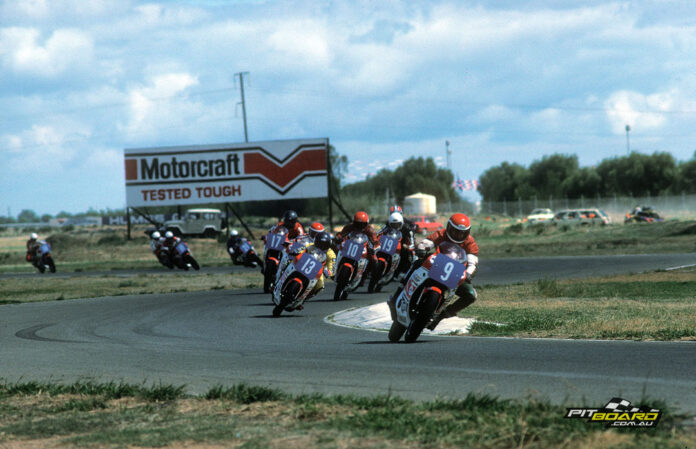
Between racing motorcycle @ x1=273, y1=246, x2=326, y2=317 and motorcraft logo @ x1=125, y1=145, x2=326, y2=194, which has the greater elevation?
motorcraft logo @ x1=125, y1=145, x2=326, y2=194

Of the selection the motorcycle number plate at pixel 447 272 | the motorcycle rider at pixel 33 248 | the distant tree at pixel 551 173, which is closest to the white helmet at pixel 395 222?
the motorcycle number plate at pixel 447 272

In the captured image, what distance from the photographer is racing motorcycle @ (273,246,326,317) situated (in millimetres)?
14172

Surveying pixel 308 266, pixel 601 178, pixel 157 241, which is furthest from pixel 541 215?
pixel 308 266

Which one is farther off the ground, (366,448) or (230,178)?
(230,178)

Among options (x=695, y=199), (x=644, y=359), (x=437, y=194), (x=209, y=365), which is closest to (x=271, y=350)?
(x=209, y=365)

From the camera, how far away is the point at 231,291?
844 inches

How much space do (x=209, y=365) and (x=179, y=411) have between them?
2.26 meters

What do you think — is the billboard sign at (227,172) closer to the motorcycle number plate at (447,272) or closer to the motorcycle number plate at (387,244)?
the motorcycle number plate at (387,244)

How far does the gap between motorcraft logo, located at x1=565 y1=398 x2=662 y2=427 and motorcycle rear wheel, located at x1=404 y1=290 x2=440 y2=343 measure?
13.7ft

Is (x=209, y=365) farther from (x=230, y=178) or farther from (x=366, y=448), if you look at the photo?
(x=230, y=178)

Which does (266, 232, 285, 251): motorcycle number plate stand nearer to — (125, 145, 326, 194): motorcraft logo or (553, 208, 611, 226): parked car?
(125, 145, 326, 194): motorcraft logo

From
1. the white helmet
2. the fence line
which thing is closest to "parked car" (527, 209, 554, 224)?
the fence line

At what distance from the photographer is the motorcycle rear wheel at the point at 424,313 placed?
31.7 feet

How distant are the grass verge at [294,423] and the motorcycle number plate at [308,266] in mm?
7214
